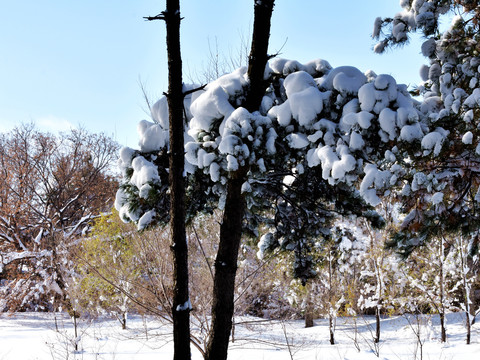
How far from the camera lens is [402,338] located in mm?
13906

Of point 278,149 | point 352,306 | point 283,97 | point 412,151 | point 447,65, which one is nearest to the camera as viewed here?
point 412,151

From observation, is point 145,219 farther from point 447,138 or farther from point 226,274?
point 447,138

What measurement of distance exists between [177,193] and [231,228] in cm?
117

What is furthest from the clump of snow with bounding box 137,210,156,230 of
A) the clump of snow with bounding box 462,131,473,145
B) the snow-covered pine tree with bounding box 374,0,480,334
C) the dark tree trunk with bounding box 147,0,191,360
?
the clump of snow with bounding box 462,131,473,145

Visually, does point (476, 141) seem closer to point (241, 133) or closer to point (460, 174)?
point (460, 174)

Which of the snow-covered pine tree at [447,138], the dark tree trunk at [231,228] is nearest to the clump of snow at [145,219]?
the dark tree trunk at [231,228]

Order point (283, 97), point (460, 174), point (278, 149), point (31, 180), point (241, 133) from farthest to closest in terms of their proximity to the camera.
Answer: point (31, 180) → point (460, 174) → point (283, 97) → point (278, 149) → point (241, 133)

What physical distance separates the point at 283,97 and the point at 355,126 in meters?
0.96

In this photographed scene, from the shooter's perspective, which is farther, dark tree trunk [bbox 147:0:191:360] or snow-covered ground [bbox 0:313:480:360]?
snow-covered ground [bbox 0:313:480:360]

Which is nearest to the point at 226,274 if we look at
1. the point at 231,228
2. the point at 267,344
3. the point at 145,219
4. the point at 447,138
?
the point at 231,228

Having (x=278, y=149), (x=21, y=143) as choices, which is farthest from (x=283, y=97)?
(x=21, y=143)

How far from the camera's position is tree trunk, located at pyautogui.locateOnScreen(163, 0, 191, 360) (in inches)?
110

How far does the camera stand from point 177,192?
2.89m

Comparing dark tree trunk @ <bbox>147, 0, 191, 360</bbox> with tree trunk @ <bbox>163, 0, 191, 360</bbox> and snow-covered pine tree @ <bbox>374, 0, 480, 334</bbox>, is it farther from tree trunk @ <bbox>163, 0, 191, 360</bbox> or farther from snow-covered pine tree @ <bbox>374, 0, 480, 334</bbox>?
snow-covered pine tree @ <bbox>374, 0, 480, 334</bbox>
